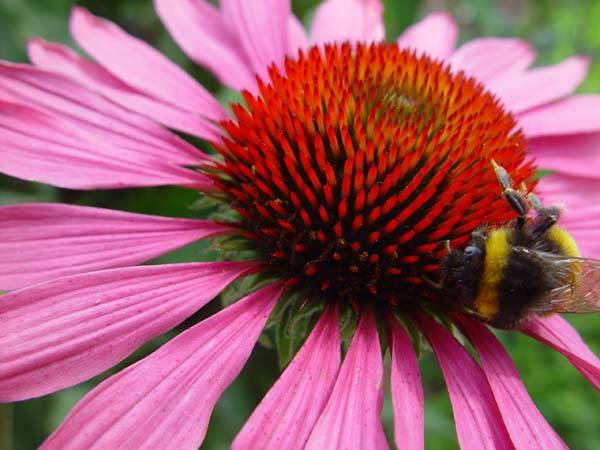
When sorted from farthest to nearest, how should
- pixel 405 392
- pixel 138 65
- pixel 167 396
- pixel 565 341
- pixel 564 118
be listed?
pixel 564 118
pixel 138 65
pixel 565 341
pixel 405 392
pixel 167 396

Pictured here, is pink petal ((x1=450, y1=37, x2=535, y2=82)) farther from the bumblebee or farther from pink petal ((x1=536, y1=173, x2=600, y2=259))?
the bumblebee

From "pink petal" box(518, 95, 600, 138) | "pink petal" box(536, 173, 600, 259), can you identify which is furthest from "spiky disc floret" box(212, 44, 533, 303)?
"pink petal" box(518, 95, 600, 138)

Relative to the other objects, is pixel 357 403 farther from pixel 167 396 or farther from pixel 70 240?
pixel 70 240

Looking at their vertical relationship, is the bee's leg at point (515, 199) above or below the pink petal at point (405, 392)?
above

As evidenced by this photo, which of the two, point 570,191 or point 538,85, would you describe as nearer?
point 570,191

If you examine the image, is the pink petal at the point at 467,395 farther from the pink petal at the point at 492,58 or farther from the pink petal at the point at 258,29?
the pink petal at the point at 492,58

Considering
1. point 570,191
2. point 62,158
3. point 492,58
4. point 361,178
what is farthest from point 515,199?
point 492,58

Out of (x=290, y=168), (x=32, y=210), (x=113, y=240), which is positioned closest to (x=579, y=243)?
(x=290, y=168)

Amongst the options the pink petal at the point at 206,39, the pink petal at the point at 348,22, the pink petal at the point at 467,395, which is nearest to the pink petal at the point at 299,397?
the pink petal at the point at 467,395
